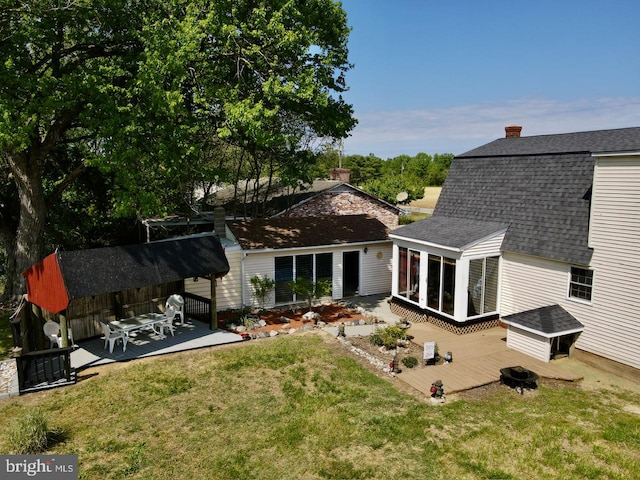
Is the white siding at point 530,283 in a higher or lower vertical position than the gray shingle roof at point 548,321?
higher

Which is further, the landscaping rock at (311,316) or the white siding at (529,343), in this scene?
the landscaping rock at (311,316)

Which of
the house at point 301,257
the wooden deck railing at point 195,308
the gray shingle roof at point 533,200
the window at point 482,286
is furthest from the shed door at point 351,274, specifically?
the wooden deck railing at point 195,308

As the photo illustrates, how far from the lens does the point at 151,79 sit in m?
14.4

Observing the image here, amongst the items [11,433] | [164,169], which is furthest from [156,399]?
[164,169]

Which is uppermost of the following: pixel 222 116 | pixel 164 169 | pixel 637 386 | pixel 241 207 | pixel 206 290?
pixel 222 116

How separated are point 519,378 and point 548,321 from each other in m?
Answer: 2.71

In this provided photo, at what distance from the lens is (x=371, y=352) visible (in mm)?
13070

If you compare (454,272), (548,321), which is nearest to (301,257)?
(454,272)

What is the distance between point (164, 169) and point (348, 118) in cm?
736

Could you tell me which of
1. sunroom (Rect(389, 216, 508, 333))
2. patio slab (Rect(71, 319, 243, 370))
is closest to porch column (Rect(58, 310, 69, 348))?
patio slab (Rect(71, 319, 243, 370))

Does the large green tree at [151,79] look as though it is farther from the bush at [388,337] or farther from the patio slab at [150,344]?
the bush at [388,337]

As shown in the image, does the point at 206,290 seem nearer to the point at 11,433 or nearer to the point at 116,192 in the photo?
the point at 116,192

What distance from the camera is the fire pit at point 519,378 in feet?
35.1

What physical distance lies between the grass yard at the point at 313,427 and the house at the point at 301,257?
5.40 metres
